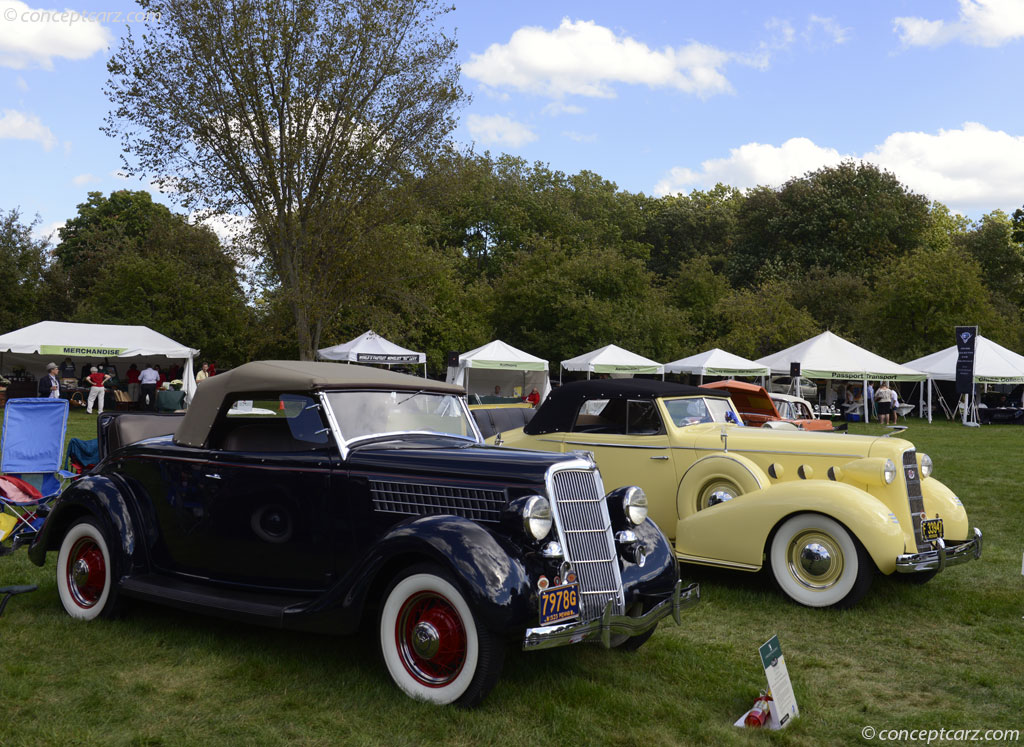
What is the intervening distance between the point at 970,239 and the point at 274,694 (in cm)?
→ 5610

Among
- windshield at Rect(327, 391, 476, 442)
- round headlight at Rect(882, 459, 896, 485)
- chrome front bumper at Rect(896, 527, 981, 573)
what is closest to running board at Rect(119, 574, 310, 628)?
windshield at Rect(327, 391, 476, 442)

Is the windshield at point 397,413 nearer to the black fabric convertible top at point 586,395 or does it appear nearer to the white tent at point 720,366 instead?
the black fabric convertible top at point 586,395

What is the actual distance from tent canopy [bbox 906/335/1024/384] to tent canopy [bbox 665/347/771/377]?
6.81 m

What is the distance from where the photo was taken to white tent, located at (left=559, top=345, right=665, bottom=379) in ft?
96.3

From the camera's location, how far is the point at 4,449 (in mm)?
8938

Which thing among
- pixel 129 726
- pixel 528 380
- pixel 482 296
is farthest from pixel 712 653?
pixel 482 296

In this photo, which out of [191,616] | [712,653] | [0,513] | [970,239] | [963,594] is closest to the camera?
[712,653]

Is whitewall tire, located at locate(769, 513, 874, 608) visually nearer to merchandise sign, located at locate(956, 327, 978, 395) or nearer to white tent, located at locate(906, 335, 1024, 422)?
merchandise sign, located at locate(956, 327, 978, 395)

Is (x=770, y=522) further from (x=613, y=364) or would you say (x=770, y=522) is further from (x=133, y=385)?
(x=133, y=385)

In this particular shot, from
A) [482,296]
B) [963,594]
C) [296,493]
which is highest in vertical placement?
[482,296]

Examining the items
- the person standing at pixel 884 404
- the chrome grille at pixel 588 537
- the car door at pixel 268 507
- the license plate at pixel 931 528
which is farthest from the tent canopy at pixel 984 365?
the car door at pixel 268 507

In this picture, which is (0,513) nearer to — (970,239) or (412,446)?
(412,446)

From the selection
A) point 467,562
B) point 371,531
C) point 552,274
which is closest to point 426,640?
point 467,562

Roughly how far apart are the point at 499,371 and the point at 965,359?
16882 millimetres
